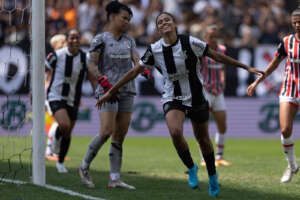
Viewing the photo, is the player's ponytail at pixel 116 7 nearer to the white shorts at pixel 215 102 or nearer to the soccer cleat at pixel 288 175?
the soccer cleat at pixel 288 175

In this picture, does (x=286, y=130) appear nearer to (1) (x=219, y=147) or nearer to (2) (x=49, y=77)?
(1) (x=219, y=147)

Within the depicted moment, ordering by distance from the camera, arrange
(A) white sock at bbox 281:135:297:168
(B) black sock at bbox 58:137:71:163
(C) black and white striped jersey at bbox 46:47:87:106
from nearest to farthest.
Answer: (A) white sock at bbox 281:135:297:168
(B) black sock at bbox 58:137:71:163
(C) black and white striped jersey at bbox 46:47:87:106

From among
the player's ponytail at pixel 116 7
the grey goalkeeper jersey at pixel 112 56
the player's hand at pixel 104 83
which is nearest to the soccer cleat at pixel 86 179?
the grey goalkeeper jersey at pixel 112 56

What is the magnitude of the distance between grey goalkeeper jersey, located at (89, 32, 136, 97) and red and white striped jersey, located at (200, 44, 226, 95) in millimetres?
3408

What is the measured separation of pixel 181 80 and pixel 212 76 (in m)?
4.20

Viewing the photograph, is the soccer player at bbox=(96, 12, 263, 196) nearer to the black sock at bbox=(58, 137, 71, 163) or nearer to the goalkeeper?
the goalkeeper

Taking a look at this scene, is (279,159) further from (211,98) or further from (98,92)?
(98,92)

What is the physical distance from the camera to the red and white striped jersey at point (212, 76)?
10.9m

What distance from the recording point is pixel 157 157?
→ 1237cm

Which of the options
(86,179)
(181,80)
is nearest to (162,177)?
(86,179)

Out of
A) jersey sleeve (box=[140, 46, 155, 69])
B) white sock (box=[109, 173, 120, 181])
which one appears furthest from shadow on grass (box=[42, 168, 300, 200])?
jersey sleeve (box=[140, 46, 155, 69])

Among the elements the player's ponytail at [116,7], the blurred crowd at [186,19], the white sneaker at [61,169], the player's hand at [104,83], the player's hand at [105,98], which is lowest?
the white sneaker at [61,169]

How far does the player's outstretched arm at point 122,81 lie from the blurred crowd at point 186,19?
35.1ft

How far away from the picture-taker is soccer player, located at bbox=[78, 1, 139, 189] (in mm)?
7609
